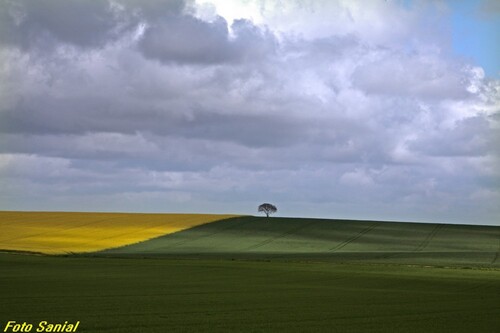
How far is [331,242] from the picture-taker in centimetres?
6650

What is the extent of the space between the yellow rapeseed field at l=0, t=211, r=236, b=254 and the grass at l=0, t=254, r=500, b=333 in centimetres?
1477

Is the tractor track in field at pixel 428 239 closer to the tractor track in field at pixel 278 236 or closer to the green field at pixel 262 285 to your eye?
the green field at pixel 262 285

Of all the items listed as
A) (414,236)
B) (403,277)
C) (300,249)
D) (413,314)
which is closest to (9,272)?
(403,277)

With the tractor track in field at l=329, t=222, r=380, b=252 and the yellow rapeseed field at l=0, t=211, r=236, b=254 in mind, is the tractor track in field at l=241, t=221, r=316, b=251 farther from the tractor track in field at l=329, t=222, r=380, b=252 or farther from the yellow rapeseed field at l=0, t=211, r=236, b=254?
the yellow rapeseed field at l=0, t=211, r=236, b=254

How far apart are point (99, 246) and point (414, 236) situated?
3151cm

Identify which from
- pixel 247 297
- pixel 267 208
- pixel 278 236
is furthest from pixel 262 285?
pixel 267 208

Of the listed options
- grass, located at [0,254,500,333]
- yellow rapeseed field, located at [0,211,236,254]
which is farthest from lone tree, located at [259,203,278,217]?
grass, located at [0,254,500,333]

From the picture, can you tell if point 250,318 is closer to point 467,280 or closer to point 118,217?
point 467,280

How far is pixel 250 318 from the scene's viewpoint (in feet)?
67.8

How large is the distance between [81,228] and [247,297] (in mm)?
49849

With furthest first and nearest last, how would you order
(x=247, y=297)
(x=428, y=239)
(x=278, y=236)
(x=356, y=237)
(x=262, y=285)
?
(x=428, y=239) → (x=356, y=237) → (x=278, y=236) → (x=262, y=285) → (x=247, y=297)

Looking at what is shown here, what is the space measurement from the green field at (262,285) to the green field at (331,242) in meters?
0.15

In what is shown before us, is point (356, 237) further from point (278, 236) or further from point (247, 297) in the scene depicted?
point (247, 297)

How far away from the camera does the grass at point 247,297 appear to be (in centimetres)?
1962
